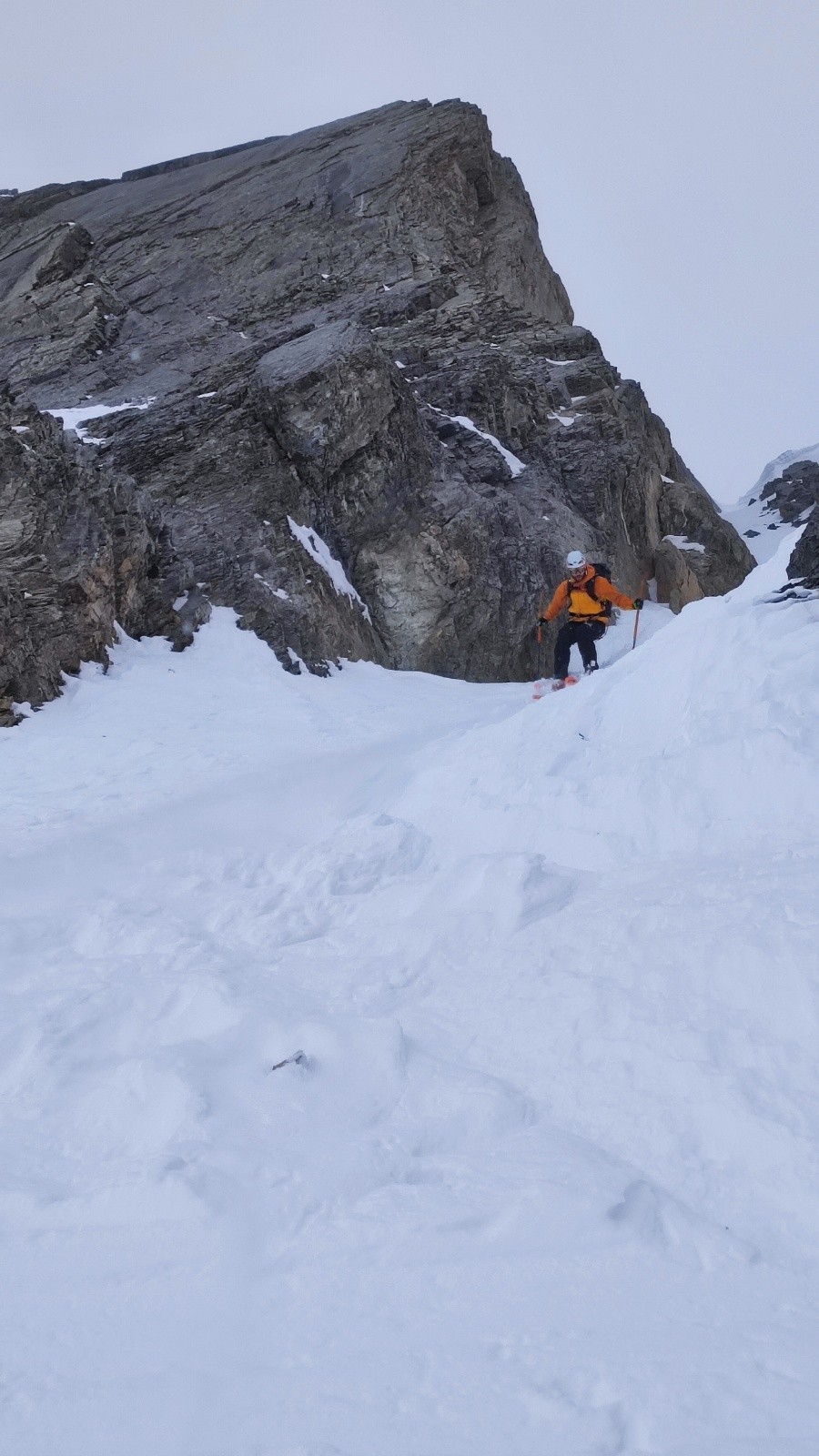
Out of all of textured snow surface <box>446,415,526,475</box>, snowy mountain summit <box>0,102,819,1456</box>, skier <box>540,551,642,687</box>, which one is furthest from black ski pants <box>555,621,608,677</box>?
textured snow surface <box>446,415,526,475</box>

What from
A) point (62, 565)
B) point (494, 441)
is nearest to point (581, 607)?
point (62, 565)

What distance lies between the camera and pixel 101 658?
40.4 ft

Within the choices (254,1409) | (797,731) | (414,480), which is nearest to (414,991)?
(254,1409)

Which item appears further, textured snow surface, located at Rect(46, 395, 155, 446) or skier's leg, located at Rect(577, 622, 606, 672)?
textured snow surface, located at Rect(46, 395, 155, 446)

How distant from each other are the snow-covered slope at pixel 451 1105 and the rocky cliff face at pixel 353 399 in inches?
323

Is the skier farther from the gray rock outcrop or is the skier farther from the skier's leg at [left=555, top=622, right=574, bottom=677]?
the gray rock outcrop

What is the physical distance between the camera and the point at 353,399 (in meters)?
19.0

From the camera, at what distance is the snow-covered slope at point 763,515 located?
4956cm

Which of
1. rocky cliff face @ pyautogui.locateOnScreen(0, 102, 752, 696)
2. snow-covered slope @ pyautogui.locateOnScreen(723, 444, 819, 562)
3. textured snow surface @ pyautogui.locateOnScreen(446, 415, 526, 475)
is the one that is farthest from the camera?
snow-covered slope @ pyautogui.locateOnScreen(723, 444, 819, 562)

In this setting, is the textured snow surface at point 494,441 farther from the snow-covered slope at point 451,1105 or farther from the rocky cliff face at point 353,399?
the snow-covered slope at point 451,1105

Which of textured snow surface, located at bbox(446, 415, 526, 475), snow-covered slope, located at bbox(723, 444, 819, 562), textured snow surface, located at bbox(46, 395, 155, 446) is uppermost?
textured snow surface, located at bbox(46, 395, 155, 446)

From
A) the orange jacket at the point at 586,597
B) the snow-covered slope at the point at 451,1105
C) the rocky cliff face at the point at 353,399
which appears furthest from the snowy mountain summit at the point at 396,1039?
the rocky cliff face at the point at 353,399

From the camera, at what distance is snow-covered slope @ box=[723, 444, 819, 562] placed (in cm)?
4956

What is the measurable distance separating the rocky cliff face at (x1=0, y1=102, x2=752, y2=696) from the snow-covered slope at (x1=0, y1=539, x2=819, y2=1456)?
8199mm
